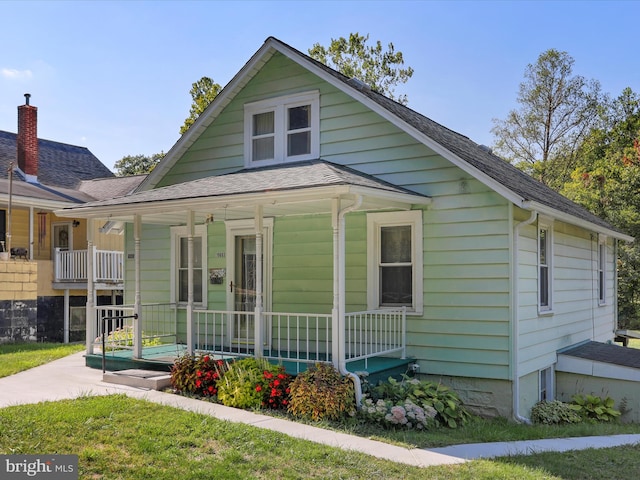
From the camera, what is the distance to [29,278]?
1756 cm

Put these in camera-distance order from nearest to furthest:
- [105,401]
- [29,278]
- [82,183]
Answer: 1. [105,401]
2. [29,278]
3. [82,183]

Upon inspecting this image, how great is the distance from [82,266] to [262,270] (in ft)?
35.9

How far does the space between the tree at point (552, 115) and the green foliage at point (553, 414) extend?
25910mm

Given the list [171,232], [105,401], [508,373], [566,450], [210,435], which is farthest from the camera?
[171,232]

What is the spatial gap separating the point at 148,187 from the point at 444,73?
17.2 meters

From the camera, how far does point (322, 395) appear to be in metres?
7.75

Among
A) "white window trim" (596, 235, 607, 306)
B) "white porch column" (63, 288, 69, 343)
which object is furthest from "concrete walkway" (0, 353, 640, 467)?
"white porch column" (63, 288, 69, 343)

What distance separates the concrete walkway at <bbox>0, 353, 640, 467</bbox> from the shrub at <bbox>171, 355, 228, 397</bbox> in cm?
28

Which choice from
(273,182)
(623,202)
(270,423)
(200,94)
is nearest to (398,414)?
(270,423)

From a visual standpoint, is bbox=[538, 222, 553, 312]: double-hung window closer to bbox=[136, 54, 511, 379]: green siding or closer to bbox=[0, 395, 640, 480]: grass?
bbox=[136, 54, 511, 379]: green siding

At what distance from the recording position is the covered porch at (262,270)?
8.41 metres

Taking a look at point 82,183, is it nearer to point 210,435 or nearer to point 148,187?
Result: point 148,187

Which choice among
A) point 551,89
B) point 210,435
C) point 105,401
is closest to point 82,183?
point 105,401

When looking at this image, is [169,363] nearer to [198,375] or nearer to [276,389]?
[198,375]
